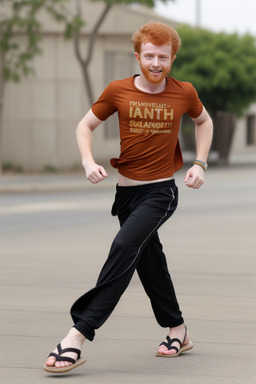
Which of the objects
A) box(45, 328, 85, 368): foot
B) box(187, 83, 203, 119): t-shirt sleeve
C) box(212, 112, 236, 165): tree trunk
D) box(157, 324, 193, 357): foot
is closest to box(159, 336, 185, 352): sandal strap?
box(157, 324, 193, 357): foot

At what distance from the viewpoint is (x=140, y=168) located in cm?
550

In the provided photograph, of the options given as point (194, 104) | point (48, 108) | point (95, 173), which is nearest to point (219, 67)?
point (48, 108)

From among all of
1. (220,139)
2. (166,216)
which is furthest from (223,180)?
(166,216)

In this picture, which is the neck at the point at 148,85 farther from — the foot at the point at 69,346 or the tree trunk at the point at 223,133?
the tree trunk at the point at 223,133

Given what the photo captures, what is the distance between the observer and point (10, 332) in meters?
6.55

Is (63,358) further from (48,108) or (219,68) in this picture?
(219,68)

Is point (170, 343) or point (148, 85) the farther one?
point (170, 343)

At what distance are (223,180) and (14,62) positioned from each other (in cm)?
656

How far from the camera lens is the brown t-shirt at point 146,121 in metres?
5.41

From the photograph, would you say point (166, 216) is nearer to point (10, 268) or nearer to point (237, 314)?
point (237, 314)

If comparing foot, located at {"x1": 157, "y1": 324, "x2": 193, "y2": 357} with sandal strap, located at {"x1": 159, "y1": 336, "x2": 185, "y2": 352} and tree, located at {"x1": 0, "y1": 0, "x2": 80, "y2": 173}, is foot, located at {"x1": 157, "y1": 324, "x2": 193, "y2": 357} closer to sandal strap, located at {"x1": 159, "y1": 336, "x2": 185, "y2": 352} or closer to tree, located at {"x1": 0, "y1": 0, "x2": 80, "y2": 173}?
sandal strap, located at {"x1": 159, "y1": 336, "x2": 185, "y2": 352}

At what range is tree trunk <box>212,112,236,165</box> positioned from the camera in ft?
118

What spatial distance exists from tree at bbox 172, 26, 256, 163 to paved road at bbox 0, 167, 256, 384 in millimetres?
16546

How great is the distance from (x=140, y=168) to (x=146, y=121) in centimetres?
26
